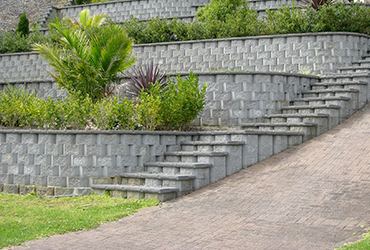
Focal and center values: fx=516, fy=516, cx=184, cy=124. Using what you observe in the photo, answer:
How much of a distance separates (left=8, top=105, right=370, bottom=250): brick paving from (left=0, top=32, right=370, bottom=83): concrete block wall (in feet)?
11.2

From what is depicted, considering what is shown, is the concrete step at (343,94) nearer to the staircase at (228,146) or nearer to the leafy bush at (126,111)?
the staircase at (228,146)

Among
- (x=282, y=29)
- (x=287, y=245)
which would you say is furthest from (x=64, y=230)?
(x=282, y=29)

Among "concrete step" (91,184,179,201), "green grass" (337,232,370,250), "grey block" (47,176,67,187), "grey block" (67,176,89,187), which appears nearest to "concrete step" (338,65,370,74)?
"concrete step" (91,184,179,201)

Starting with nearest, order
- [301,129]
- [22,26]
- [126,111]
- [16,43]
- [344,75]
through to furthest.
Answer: [126,111], [301,129], [344,75], [16,43], [22,26]

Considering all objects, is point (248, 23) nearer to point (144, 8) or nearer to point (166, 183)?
point (166, 183)

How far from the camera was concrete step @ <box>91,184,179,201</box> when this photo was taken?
31.0 feet

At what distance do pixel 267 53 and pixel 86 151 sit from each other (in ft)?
20.2

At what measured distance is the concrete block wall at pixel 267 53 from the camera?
45.5 feet

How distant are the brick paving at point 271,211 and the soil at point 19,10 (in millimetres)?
16880

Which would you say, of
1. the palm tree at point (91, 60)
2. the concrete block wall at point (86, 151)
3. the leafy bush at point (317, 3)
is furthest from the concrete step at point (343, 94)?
the palm tree at point (91, 60)

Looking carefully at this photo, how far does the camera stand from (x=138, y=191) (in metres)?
9.68

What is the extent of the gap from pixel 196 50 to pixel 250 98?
317 cm

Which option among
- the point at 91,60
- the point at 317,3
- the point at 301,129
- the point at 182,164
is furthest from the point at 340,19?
the point at 182,164

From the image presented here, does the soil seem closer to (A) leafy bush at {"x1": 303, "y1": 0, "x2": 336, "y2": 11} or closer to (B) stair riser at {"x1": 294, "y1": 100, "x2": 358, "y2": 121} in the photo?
(A) leafy bush at {"x1": 303, "y1": 0, "x2": 336, "y2": 11}
